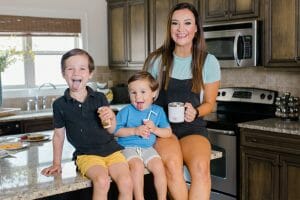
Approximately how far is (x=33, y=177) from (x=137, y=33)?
3548 mm

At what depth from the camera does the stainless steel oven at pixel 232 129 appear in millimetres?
3725

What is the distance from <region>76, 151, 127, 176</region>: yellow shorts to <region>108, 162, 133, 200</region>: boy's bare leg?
4 cm

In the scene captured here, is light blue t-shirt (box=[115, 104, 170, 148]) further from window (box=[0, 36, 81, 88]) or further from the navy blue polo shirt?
window (box=[0, 36, 81, 88])

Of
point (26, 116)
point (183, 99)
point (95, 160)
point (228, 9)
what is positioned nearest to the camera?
point (95, 160)

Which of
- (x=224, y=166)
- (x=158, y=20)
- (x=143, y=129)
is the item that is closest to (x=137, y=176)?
(x=143, y=129)

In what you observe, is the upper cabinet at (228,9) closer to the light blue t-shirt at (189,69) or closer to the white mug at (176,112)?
the light blue t-shirt at (189,69)

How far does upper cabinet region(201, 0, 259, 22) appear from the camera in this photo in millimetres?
3799

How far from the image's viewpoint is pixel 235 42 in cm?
386

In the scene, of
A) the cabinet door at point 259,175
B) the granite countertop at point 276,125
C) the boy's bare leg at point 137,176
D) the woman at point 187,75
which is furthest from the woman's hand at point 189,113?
the cabinet door at point 259,175

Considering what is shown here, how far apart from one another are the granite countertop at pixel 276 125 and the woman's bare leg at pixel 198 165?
4.45 ft

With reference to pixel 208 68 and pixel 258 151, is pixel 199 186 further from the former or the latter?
pixel 258 151

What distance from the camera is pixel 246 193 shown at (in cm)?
367

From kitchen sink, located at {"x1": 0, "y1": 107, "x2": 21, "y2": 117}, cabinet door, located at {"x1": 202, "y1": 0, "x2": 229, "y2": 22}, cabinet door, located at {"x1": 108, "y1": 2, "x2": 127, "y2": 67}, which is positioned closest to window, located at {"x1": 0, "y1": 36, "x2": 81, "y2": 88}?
cabinet door, located at {"x1": 108, "y1": 2, "x2": 127, "y2": 67}

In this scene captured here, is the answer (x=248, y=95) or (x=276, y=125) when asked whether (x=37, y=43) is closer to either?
(x=248, y=95)
